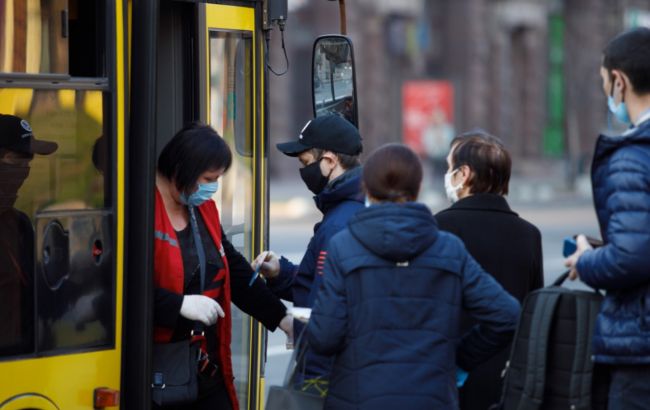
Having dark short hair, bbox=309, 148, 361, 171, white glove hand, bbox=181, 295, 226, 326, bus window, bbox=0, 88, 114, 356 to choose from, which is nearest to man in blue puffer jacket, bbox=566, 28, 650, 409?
dark short hair, bbox=309, 148, 361, 171

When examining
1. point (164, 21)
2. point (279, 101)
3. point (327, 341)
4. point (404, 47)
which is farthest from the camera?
point (404, 47)

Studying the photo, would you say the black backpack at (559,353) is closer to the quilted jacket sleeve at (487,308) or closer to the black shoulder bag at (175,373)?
the quilted jacket sleeve at (487,308)

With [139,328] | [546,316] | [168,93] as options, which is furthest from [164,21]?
[546,316]

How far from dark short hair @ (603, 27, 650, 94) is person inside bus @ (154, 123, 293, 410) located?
1533mm

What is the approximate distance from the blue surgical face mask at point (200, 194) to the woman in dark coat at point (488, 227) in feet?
2.76

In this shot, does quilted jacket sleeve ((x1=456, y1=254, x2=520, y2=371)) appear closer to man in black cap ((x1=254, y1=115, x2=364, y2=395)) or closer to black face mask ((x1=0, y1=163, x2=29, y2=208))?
man in black cap ((x1=254, y1=115, x2=364, y2=395))

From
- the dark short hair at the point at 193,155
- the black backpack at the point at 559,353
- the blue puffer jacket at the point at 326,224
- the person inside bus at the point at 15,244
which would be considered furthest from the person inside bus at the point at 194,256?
the black backpack at the point at 559,353

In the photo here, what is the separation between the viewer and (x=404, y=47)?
44594mm

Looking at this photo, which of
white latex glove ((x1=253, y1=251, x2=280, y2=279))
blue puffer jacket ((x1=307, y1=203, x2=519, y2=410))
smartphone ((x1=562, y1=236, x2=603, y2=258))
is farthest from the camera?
white latex glove ((x1=253, y1=251, x2=280, y2=279))

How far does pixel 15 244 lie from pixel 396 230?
1.30m

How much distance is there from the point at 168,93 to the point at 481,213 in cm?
147

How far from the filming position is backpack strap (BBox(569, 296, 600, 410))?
4.34 metres

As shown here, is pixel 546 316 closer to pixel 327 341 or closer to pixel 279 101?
pixel 327 341

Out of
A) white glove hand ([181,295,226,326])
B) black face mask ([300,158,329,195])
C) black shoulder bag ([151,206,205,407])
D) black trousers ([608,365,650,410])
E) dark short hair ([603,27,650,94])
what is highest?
dark short hair ([603,27,650,94])
